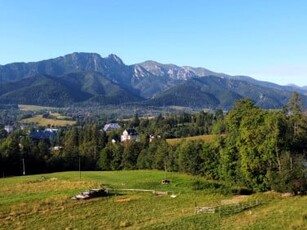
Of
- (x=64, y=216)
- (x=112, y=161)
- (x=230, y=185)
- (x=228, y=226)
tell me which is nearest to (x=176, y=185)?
(x=230, y=185)

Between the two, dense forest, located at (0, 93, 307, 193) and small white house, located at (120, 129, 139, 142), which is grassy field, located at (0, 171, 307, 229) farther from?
small white house, located at (120, 129, 139, 142)

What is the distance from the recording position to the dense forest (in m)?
65.2

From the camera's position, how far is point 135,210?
51781 millimetres

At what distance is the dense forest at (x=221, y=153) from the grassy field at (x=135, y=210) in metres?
6.11

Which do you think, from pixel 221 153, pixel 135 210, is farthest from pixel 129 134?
pixel 135 210

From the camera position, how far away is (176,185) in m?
74.4

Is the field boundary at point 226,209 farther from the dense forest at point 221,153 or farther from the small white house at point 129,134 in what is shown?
the small white house at point 129,134

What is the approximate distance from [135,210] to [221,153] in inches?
1208

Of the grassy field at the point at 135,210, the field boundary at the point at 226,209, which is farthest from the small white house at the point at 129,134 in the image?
the field boundary at the point at 226,209

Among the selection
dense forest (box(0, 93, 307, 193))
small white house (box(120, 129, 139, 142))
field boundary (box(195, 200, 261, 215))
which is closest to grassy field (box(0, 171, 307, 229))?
field boundary (box(195, 200, 261, 215))

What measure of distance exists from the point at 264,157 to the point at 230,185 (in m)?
9.71

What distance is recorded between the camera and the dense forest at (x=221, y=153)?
65250mm

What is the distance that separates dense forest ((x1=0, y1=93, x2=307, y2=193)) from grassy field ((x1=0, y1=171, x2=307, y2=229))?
20.1 feet

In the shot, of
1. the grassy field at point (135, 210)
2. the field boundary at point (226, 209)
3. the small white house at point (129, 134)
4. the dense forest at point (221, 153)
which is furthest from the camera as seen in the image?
the small white house at point (129, 134)
